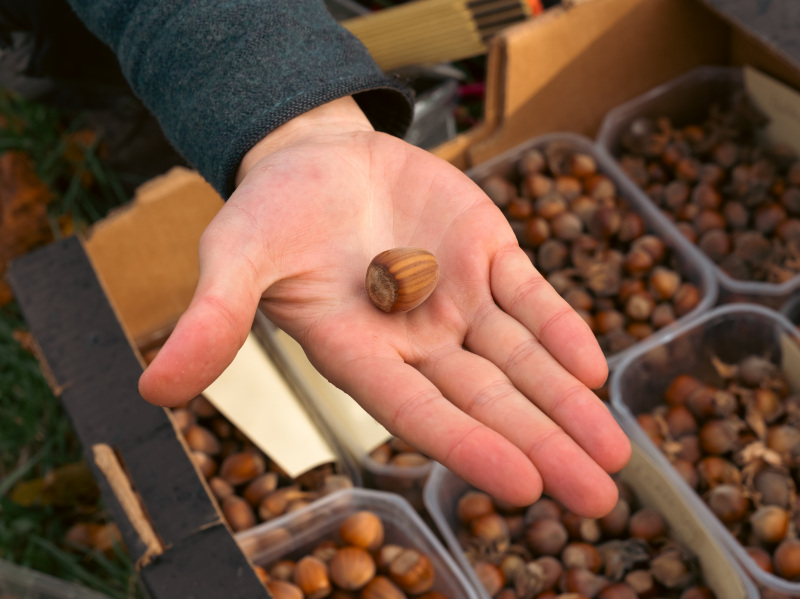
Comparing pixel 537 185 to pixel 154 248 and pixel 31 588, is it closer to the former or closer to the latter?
pixel 154 248

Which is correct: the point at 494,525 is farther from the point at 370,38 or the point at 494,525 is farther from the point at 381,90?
the point at 370,38

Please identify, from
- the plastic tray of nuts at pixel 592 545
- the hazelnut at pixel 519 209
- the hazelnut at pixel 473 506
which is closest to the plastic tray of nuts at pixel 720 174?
the hazelnut at pixel 519 209

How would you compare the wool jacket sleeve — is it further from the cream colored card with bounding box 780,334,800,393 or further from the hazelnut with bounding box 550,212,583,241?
the cream colored card with bounding box 780,334,800,393

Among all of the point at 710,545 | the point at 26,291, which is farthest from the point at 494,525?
the point at 26,291

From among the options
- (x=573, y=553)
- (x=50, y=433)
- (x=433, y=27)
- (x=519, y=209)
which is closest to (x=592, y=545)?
(x=573, y=553)

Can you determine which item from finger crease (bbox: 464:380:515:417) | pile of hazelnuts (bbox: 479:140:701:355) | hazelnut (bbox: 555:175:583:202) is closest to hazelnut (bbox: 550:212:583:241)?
pile of hazelnuts (bbox: 479:140:701:355)

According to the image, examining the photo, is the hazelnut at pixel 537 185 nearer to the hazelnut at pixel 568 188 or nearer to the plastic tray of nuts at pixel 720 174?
the hazelnut at pixel 568 188
